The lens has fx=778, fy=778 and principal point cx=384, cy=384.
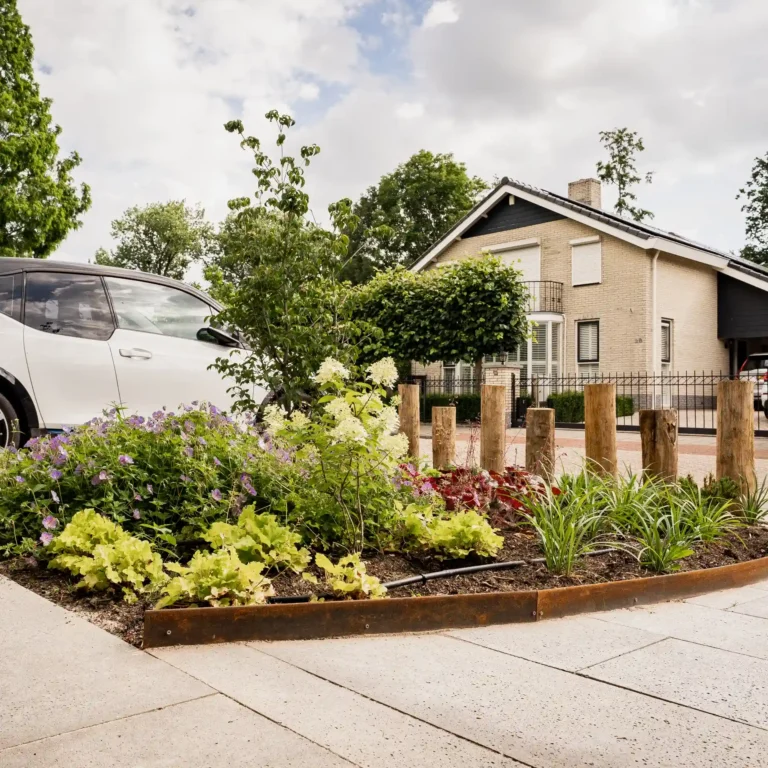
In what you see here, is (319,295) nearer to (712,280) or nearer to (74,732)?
(74,732)

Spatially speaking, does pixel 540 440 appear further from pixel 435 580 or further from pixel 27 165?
pixel 27 165

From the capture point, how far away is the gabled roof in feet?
78.4

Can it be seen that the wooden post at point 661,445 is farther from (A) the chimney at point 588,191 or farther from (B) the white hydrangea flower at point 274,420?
(A) the chimney at point 588,191

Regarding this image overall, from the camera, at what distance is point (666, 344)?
997 inches

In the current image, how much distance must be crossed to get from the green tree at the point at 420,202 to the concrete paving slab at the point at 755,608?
139ft

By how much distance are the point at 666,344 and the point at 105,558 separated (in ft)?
79.7

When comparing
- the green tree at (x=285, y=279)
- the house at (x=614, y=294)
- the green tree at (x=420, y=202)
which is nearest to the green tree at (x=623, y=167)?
the green tree at (x=420, y=202)

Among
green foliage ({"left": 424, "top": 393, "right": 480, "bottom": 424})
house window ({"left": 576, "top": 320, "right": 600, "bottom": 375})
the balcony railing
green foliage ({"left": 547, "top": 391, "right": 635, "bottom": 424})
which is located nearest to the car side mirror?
green foliage ({"left": 424, "top": 393, "right": 480, "bottom": 424})

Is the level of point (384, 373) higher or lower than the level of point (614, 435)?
higher

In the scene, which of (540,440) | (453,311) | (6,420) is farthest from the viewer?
(453,311)

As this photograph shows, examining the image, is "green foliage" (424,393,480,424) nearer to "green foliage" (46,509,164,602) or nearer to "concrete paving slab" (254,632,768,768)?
"green foliage" (46,509,164,602)

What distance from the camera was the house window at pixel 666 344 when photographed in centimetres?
2509

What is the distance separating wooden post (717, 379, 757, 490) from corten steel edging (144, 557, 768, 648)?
195cm

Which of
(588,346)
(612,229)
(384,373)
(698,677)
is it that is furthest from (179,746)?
(588,346)
